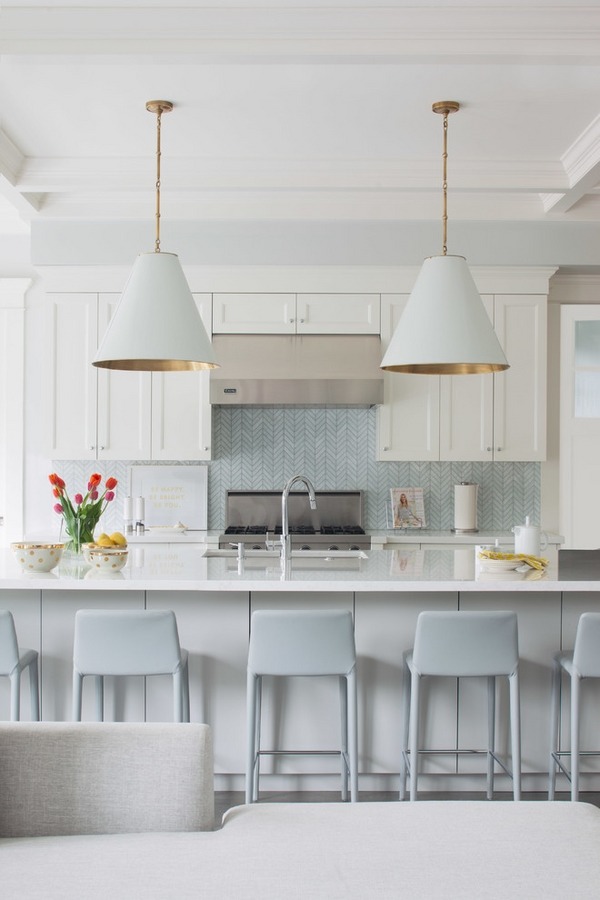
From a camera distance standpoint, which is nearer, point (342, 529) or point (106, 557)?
point (106, 557)

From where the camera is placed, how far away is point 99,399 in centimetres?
523

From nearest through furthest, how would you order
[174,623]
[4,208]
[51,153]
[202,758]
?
[202,758]
[174,623]
[51,153]
[4,208]

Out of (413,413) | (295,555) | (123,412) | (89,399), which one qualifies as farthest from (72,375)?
(295,555)

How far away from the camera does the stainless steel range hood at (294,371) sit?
5141mm

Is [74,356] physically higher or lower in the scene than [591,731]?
higher

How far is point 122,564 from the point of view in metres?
3.17

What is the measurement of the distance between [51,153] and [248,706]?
3.03m

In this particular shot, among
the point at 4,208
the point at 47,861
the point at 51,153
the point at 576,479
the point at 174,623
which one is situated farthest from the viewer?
the point at 576,479

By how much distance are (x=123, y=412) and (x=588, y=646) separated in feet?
10.7

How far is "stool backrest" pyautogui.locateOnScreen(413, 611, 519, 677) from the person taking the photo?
2.88 meters

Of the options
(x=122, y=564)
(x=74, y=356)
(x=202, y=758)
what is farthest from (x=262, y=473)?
(x=202, y=758)

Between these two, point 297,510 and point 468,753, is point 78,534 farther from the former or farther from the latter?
point 297,510

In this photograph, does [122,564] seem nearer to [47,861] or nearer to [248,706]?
[248,706]

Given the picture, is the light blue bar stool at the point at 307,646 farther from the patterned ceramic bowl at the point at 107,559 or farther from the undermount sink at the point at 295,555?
the undermount sink at the point at 295,555
